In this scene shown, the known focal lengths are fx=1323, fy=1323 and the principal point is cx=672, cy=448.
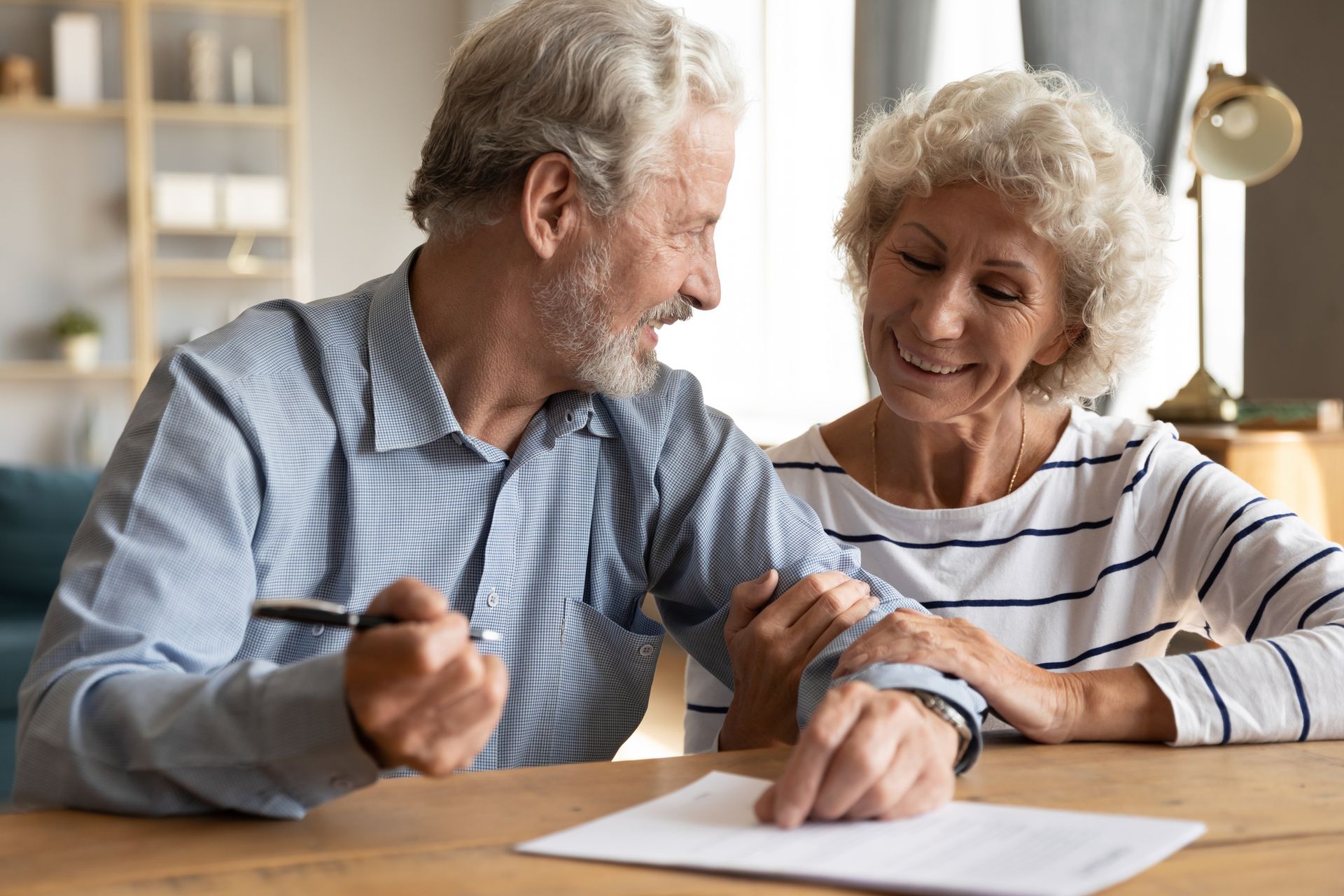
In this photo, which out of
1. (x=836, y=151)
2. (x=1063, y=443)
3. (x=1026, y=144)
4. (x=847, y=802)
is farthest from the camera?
(x=836, y=151)

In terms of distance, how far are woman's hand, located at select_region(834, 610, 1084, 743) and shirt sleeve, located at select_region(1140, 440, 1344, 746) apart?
0.11 m

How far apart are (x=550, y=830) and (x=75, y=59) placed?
6252 millimetres

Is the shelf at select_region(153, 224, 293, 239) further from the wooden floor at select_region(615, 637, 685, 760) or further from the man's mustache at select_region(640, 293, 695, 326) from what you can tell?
the man's mustache at select_region(640, 293, 695, 326)

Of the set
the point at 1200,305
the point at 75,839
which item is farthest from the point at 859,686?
the point at 1200,305

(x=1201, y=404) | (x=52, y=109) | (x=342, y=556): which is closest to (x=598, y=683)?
(x=342, y=556)

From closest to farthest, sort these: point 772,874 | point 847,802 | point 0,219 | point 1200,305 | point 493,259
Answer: point 772,874, point 847,802, point 493,259, point 1200,305, point 0,219

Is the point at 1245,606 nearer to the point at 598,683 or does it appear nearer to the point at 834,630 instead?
the point at 834,630

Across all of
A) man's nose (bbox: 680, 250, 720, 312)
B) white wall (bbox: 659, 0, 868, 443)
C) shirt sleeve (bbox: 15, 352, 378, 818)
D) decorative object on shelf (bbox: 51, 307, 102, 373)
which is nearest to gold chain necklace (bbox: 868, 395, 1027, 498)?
man's nose (bbox: 680, 250, 720, 312)

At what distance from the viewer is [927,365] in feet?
5.80

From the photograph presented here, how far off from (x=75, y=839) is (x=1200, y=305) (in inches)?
103

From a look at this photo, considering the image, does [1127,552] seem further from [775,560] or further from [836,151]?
[836,151]

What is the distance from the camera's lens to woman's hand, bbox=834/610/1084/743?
4.06 ft

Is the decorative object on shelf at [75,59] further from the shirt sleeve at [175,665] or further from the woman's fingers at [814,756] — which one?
the woman's fingers at [814,756]

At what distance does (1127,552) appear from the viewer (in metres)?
1.75
